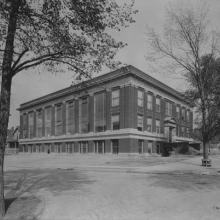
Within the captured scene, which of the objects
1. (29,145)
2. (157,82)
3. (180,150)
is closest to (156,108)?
(157,82)

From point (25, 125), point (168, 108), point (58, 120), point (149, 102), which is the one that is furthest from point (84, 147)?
point (25, 125)

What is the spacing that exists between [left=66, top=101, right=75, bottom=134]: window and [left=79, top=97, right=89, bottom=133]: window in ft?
8.96

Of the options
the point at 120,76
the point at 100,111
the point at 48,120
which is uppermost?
the point at 120,76

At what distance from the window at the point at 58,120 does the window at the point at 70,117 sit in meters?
2.50

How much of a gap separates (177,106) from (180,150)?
1492 cm

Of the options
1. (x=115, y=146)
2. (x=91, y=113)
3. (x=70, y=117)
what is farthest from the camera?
(x=70, y=117)

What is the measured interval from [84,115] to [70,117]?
5108 millimetres

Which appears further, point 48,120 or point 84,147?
point 48,120

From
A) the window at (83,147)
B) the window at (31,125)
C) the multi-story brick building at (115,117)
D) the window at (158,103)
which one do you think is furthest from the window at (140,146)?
the window at (31,125)

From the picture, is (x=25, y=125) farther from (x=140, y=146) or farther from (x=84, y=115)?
(x=140, y=146)

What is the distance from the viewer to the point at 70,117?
183 feet

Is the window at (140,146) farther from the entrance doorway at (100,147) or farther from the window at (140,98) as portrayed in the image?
the entrance doorway at (100,147)

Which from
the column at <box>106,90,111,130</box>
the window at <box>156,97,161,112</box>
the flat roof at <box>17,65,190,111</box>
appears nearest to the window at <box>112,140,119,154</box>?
the column at <box>106,90,111,130</box>

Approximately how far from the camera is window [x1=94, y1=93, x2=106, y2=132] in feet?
153
